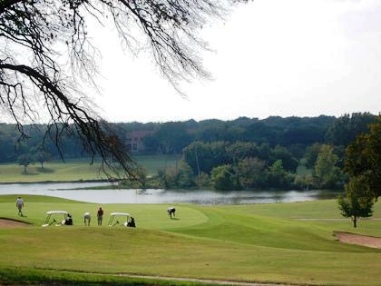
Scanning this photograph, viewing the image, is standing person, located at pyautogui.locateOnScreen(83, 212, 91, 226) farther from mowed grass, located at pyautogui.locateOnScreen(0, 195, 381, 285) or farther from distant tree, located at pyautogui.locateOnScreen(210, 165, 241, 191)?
distant tree, located at pyautogui.locateOnScreen(210, 165, 241, 191)

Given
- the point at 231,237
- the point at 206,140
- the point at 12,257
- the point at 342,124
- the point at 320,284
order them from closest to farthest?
1. the point at 320,284
2. the point at 12,257
3. the point at 231,237
4. the point at 342,124
5. the point at 206,140

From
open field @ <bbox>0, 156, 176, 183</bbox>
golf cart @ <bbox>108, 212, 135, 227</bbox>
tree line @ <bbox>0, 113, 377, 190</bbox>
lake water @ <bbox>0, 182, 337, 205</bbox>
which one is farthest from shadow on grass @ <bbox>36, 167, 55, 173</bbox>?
golf cart @ <bbox>108, 212, 135, 227</bbox>

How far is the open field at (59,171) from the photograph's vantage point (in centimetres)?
15062

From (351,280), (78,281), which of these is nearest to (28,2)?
(78,281)

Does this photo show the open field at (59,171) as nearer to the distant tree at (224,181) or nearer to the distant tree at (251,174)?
the distant tree at (224,181)

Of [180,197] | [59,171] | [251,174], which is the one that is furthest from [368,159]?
[59,171]

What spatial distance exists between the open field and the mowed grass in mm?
107845

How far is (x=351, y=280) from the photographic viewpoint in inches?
715

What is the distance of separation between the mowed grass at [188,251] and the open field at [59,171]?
354 feet

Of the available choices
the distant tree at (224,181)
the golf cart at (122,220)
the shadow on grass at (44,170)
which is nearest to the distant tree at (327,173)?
the distant tree at (224,181)

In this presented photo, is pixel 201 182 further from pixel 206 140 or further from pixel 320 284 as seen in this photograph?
pixel 320 284

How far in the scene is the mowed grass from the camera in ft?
61.9

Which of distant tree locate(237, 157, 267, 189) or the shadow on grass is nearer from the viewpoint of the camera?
distant tree locate(237, 157, 267, 189)

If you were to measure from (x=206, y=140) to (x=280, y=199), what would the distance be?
313 feet
